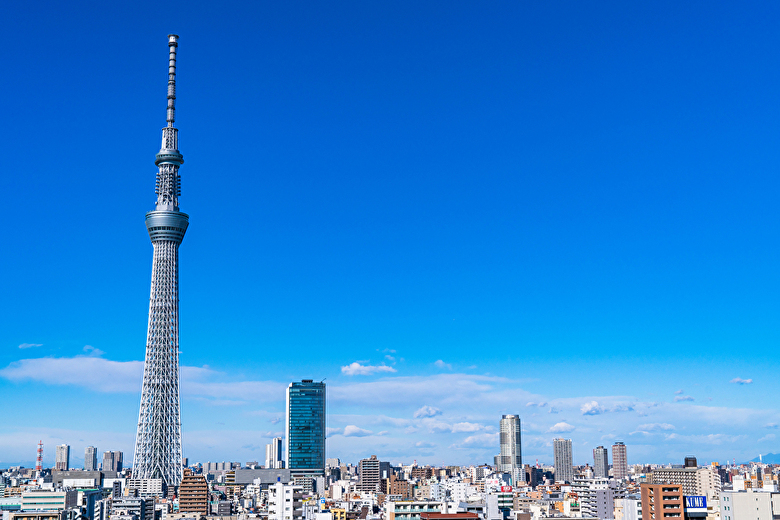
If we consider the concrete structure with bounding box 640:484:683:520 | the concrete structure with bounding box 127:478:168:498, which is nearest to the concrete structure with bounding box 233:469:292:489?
the concrete structure with bounding box 127:478:168:498

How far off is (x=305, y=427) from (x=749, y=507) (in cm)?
13973

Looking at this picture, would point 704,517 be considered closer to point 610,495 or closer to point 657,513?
point 657,513

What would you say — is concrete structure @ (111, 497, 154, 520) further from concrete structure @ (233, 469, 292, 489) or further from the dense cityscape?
concrete structure @ (233, 469, 292, 489)

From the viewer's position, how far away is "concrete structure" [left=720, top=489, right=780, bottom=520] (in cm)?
6088

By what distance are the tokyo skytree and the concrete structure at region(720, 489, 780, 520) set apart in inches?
2946

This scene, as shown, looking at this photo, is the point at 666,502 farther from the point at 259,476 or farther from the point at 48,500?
the point at 259,476

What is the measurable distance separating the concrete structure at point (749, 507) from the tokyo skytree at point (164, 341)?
74821 mm

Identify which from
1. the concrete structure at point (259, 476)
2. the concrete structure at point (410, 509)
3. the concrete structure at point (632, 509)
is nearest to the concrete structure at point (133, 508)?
the concrete structure at point (410, 509)

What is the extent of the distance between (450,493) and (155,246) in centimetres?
5454

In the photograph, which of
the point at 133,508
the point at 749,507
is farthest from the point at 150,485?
the point at 749,507

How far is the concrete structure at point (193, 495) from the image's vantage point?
322ft

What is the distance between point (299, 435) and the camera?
7539 inches

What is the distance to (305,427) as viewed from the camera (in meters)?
192

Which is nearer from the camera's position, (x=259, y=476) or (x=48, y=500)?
(x=48, y=500)
